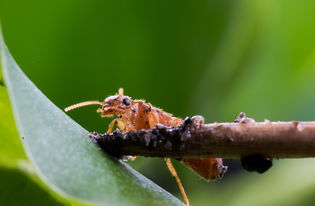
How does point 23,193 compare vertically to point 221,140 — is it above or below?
below

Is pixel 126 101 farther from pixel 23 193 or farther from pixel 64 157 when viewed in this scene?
pixel 64 157

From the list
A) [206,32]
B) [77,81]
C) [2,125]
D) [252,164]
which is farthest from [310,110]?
[2,125]

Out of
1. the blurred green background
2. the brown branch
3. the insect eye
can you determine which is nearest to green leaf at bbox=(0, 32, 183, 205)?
the brown branch

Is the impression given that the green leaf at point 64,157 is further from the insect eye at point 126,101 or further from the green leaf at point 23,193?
the insect eye at point 126,101

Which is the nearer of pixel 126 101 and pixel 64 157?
pixel 64 157

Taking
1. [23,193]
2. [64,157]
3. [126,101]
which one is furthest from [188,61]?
[64,157]

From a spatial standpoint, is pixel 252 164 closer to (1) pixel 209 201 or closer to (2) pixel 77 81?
(2) pixel 77 81
